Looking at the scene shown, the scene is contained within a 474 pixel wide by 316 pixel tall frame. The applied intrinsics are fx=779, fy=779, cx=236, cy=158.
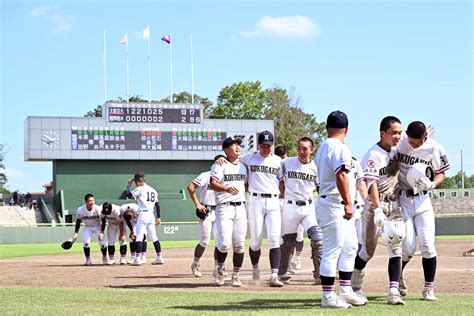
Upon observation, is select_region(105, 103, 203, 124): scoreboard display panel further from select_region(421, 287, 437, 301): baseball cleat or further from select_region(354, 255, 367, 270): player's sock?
select_region(421, 287, 437, 301): baseball cleat

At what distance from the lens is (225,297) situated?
31.0ft

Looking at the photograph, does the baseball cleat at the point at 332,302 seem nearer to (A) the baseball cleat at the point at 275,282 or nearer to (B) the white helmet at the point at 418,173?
(B) the white helmet at the point at 418,173

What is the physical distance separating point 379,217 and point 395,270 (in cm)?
72

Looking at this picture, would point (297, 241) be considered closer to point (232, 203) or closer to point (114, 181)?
point (232, 203)

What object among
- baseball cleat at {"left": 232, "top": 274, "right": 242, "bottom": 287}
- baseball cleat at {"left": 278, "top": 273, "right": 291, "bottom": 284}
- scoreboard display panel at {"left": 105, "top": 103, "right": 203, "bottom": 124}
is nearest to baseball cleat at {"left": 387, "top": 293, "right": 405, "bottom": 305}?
baseball cleat at {"left": 232, "top": 274, "right": 242, "bottom": 287}

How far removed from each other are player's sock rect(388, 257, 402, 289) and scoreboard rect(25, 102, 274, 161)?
36.3 metres

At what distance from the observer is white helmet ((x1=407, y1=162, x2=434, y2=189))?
8719 millimetres

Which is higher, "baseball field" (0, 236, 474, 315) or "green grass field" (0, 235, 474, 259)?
"baseball field" (0, 236, 474, 315)

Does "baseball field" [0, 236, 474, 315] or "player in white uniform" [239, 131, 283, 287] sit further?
"player in white uniform" [239, 131, 283, 287]

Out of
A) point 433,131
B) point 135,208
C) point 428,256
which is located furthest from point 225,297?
point 135,208

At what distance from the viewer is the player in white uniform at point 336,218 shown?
816 cm

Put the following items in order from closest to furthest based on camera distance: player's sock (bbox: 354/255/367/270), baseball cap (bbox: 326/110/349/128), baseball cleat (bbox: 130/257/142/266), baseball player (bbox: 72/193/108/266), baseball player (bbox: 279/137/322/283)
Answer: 1. baseball cap (bbox: 326/110/349/128)
2. player's sock (bbox: 354/255/367/270)
3. baseball player (bbox: 279/137/322/283)
4. baseball cleat (bbox: 130/257/142/266)
5. baseball player (bbox: 72/193/108/266)

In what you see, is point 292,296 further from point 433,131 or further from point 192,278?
point 192,278

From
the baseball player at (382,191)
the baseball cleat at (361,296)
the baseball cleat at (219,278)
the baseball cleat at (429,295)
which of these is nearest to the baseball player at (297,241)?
the baseball cleat at (219,278)
